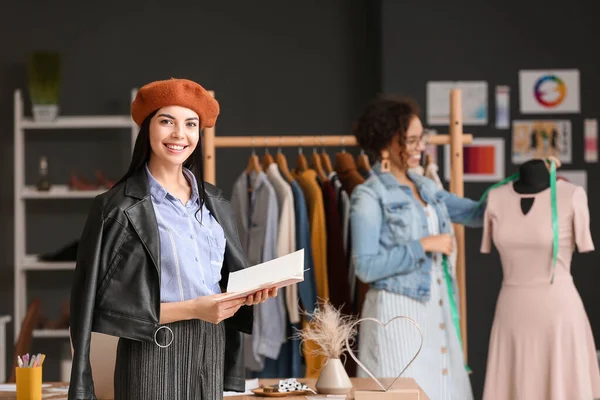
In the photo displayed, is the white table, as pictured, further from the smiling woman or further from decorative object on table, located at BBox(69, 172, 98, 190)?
the smiling woman

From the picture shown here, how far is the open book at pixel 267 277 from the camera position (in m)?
2.26

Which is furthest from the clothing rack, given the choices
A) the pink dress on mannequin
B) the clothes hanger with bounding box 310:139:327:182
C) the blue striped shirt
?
the blue striped shirt

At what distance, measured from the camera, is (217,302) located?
2.27 meters

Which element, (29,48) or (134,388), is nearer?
(134,388)

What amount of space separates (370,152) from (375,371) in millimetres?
931

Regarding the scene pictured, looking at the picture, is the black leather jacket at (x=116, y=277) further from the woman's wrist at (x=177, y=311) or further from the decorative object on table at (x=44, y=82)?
the decorative object on table at (x=44, y=82)

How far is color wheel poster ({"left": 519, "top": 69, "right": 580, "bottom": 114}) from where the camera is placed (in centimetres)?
612

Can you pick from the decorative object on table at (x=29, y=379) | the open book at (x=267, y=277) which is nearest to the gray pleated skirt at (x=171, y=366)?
the open book at (x=267, y=277)

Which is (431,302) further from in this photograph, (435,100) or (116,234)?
(435,100)

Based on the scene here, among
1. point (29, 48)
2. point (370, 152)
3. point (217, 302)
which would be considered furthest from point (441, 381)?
point (29, 48)

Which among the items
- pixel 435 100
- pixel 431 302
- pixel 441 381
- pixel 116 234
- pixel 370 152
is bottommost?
pixel 441 381

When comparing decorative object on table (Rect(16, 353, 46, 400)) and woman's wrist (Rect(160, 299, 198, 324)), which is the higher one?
woman's wrist (Rect(160, 299, 198, 324))

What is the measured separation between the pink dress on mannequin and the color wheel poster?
2295 millimetres

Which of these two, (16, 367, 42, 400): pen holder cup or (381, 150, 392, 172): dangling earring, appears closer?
(16, 367, 42, 400): pen holder cup
